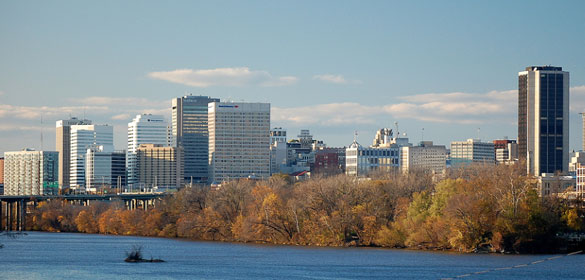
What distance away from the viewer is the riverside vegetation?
109750 millimetres

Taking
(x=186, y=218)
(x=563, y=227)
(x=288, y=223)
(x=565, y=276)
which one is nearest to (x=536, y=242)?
(x=563, y=227)

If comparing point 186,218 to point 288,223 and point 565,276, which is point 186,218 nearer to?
point 288,223

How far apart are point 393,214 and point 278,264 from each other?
97.1 feet

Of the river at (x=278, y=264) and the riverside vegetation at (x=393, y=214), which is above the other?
the riverside vegetation at (x=393, y=214)

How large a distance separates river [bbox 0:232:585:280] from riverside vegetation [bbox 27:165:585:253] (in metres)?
3.77

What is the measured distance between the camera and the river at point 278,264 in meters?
88.7

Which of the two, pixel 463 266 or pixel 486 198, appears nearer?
pixel 463 266

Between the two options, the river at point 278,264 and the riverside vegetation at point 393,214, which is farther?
the riverside vegetation at point 393,214

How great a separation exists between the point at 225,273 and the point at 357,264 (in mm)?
13841

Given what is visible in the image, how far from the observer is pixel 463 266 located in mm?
94125

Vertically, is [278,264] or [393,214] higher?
[393,214]

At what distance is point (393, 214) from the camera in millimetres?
126812

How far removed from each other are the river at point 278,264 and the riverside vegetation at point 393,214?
12.4 feet

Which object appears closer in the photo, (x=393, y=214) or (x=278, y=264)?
(x=278, y=264)
